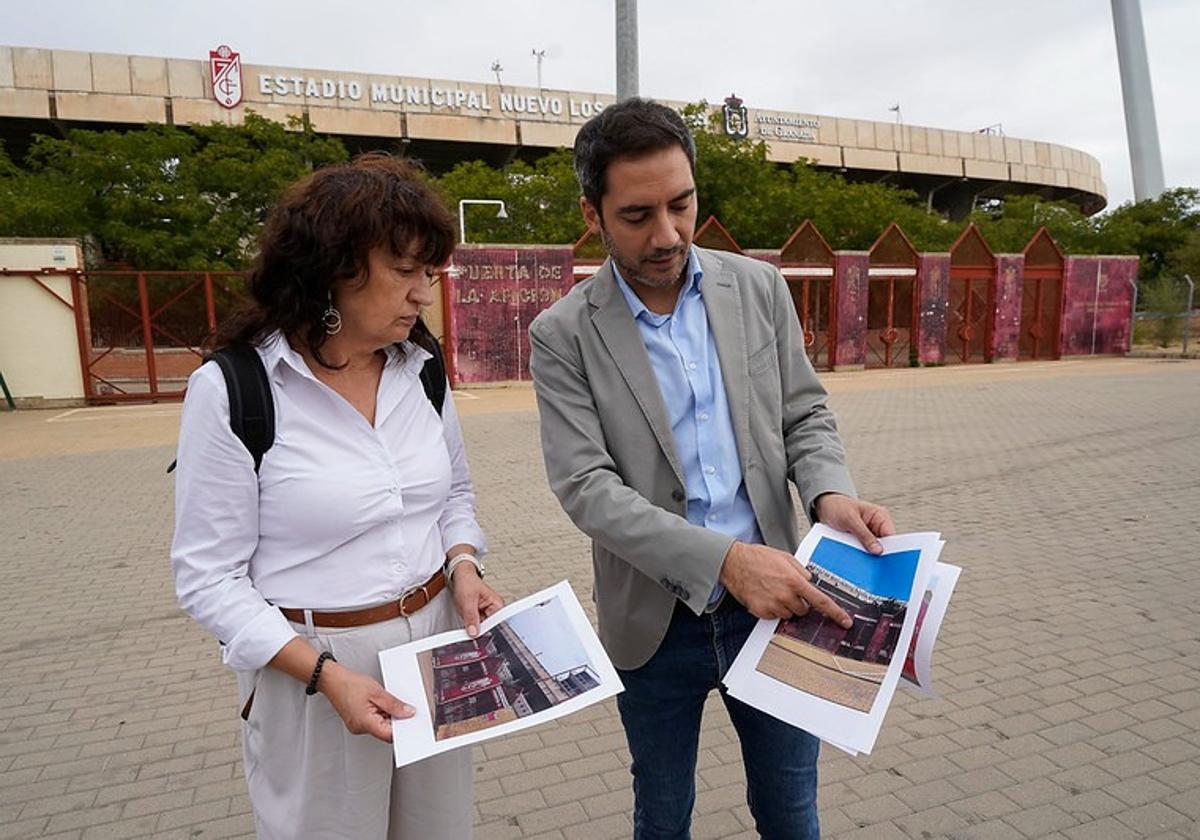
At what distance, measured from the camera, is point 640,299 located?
1.94 metres

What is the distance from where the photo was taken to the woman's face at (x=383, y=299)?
5.69 feet

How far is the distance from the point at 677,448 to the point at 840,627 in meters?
0.51

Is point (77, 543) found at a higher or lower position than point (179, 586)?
lower

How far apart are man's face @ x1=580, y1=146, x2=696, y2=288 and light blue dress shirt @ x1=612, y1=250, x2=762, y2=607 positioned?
3.6 inches

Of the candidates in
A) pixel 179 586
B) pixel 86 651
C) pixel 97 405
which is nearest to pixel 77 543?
pixel 86 651

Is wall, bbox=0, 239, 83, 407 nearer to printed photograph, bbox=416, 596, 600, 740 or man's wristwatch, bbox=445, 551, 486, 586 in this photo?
man's wristwatch, bbox=445, 551, 486, 586

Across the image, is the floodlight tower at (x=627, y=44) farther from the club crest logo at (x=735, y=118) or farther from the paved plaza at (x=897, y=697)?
the club crest logo at (x=735, y=118)

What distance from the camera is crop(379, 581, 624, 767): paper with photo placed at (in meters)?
1.59

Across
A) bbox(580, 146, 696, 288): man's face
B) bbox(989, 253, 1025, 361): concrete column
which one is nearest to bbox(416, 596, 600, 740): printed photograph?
bbox(580, 146, 696, 288): man's face

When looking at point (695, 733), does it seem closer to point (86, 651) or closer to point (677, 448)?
point (677, 448)

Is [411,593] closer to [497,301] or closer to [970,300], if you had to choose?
[497,301]

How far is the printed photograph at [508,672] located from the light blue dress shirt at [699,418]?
0.35 metres

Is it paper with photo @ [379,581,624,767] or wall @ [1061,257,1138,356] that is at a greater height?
wall @ [1061,257,1138,356]

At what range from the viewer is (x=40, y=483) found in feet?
28.4
